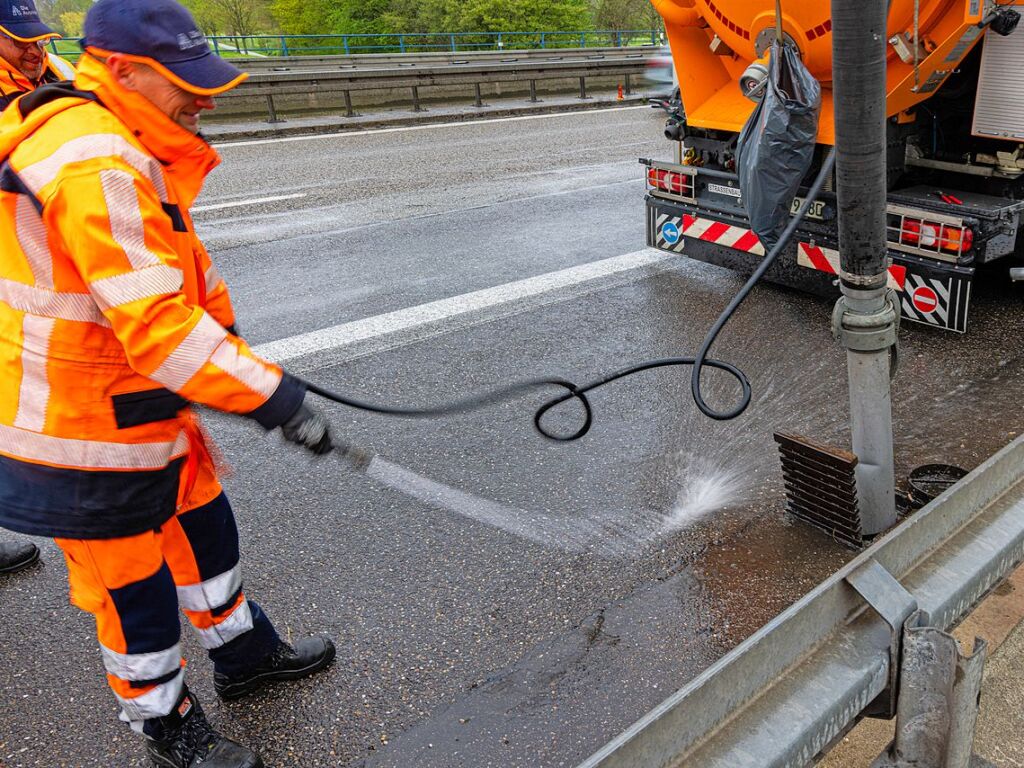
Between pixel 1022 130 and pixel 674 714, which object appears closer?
pixel 674 714

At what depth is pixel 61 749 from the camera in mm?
2531

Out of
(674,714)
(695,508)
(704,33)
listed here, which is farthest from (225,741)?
(704,33)

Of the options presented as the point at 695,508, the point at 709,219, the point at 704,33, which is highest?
the point at 704,33

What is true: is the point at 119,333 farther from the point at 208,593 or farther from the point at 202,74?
the point at 208,593

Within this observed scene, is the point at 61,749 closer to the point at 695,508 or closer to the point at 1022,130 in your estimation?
the point at 695,508

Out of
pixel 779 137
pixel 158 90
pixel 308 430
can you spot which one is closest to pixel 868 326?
pixel 308 430

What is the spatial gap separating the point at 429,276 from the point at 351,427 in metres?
2.43

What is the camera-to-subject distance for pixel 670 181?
6098 mm

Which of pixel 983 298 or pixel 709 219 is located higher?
pixel 709 219

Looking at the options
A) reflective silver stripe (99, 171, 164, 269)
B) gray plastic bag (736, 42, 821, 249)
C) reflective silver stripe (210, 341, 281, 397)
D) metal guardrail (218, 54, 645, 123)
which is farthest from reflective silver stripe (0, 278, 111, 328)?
metal guardrail (218, 54, 645, 123)

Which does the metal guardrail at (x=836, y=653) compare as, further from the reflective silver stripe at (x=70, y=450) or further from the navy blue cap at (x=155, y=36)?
the navy blue cap at (x=155, y=36)

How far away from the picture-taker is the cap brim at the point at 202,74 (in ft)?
6.23

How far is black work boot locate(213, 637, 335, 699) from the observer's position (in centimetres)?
267

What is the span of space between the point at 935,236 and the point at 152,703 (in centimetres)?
432
